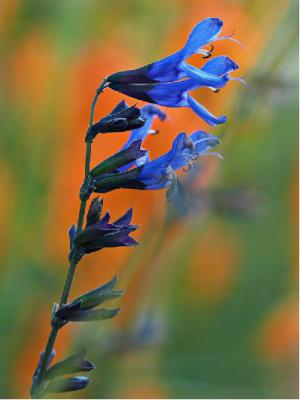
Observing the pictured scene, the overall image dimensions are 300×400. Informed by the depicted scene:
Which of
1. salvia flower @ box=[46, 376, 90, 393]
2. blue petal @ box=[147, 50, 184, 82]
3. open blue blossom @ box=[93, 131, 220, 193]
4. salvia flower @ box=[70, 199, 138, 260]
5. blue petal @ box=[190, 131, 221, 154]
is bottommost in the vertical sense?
salvia flower @ box=[46, 376, 90, 393]

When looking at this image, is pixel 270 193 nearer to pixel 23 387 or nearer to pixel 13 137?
pixel 13 137

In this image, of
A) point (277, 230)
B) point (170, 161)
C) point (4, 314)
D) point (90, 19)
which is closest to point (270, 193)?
point (277, 230)

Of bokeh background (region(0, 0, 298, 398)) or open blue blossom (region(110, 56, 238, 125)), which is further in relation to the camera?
bokeh background (region(0, 0, 298, 398))

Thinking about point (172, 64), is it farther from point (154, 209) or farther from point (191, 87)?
point (154, 209)

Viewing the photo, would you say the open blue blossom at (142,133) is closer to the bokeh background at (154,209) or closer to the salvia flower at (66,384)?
the salvia flower at (66,384)

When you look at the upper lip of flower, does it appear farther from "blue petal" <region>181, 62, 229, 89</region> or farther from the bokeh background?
the bokeh background

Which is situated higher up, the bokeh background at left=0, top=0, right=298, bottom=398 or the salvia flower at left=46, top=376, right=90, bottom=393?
the bokeh background at left=0, top=0, right=298, bottom=398

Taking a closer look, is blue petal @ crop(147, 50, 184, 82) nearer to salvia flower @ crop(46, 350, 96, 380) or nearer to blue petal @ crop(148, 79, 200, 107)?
blue petal @ crop(148, 79, 200, 107)

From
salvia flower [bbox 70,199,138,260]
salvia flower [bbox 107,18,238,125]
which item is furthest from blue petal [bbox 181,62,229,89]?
salvia flower [bbox 70,199,138,260]

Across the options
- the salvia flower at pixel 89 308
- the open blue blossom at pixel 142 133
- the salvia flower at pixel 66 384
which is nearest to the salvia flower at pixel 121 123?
the open blue blossom at pixel 142 133
